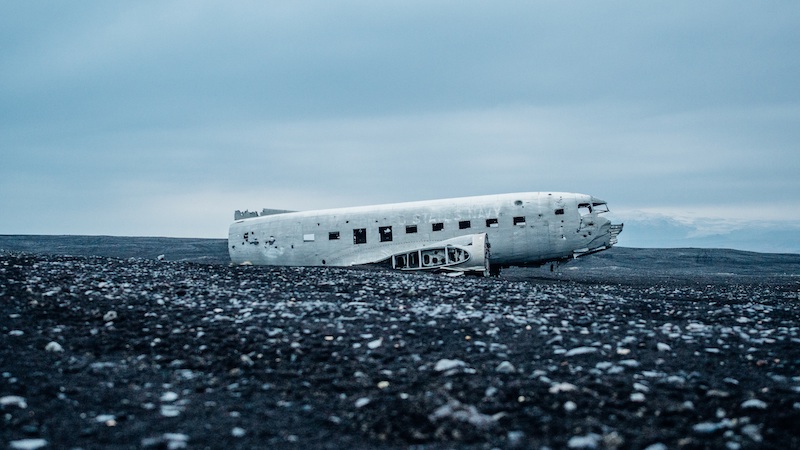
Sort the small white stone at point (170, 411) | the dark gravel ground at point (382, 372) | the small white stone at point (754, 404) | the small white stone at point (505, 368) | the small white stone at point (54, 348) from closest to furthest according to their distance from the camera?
the dark gravel ground at point (382, 372)
the small white stone at point (754, 404)
the small white stone at point (170, 411)
the small white stone at point (505, 368)
the small white stone at point (54, 348)

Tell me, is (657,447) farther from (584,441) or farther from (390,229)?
(390,229)

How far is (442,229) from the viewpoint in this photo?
28.4m

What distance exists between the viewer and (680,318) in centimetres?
1225

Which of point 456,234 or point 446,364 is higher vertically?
point 456,234

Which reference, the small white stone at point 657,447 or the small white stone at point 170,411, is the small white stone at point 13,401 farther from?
the small white stone at point 657,447

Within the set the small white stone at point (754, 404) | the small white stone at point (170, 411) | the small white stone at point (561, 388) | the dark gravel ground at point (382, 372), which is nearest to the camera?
the dark gravel ground at point (382, 372)

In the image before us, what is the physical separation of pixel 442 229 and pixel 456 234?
2.58 ft

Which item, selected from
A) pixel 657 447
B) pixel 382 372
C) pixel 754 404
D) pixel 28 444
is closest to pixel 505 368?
pixel 382 372

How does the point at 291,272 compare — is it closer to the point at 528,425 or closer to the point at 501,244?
the point at 501,244

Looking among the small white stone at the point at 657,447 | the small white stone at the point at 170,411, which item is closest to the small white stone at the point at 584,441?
the small white stone at the point at 657,447

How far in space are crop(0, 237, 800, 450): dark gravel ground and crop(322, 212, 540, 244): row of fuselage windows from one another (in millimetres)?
14194

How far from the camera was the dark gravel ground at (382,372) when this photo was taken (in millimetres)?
5816

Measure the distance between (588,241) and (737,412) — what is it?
2302cm

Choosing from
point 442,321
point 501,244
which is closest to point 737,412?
point 442,321
